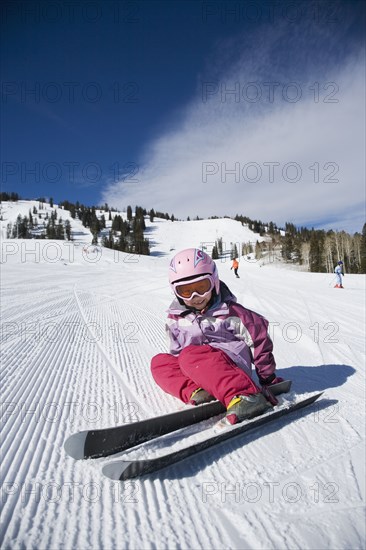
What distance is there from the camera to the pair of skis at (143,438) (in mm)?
1497

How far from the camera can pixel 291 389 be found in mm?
2787

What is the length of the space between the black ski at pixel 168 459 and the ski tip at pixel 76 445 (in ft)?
0.73

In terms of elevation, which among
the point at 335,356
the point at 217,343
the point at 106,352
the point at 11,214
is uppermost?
the point at 11,214

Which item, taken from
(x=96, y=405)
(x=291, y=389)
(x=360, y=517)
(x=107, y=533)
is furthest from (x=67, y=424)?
(x=291, y=389)

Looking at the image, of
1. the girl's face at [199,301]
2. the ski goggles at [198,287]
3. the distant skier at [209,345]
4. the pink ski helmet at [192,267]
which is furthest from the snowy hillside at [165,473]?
the pink ski helmet at [192,267]

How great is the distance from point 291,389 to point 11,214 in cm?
14258

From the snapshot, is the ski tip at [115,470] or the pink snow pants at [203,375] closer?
the ski tip at [115,470]

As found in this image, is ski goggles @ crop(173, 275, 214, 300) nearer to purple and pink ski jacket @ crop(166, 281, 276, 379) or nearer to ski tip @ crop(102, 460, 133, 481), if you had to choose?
purple and pink ski jacket @ crop(166, 281, 276, 379)

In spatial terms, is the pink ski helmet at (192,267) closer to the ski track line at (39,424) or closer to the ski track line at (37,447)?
the ski track line at (37,447)

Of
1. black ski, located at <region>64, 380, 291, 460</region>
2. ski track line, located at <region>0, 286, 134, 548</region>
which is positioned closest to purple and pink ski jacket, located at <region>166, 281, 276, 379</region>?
black ski, located at <region>64, 380, 291, 460</region>

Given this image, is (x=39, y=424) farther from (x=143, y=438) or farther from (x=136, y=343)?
(x=136, y=343)

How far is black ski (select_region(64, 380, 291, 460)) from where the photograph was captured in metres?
1.64

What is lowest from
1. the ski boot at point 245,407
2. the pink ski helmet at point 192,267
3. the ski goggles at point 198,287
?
the ski boot at point 245,407

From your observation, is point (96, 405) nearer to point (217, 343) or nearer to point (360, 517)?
point (217, 343)
